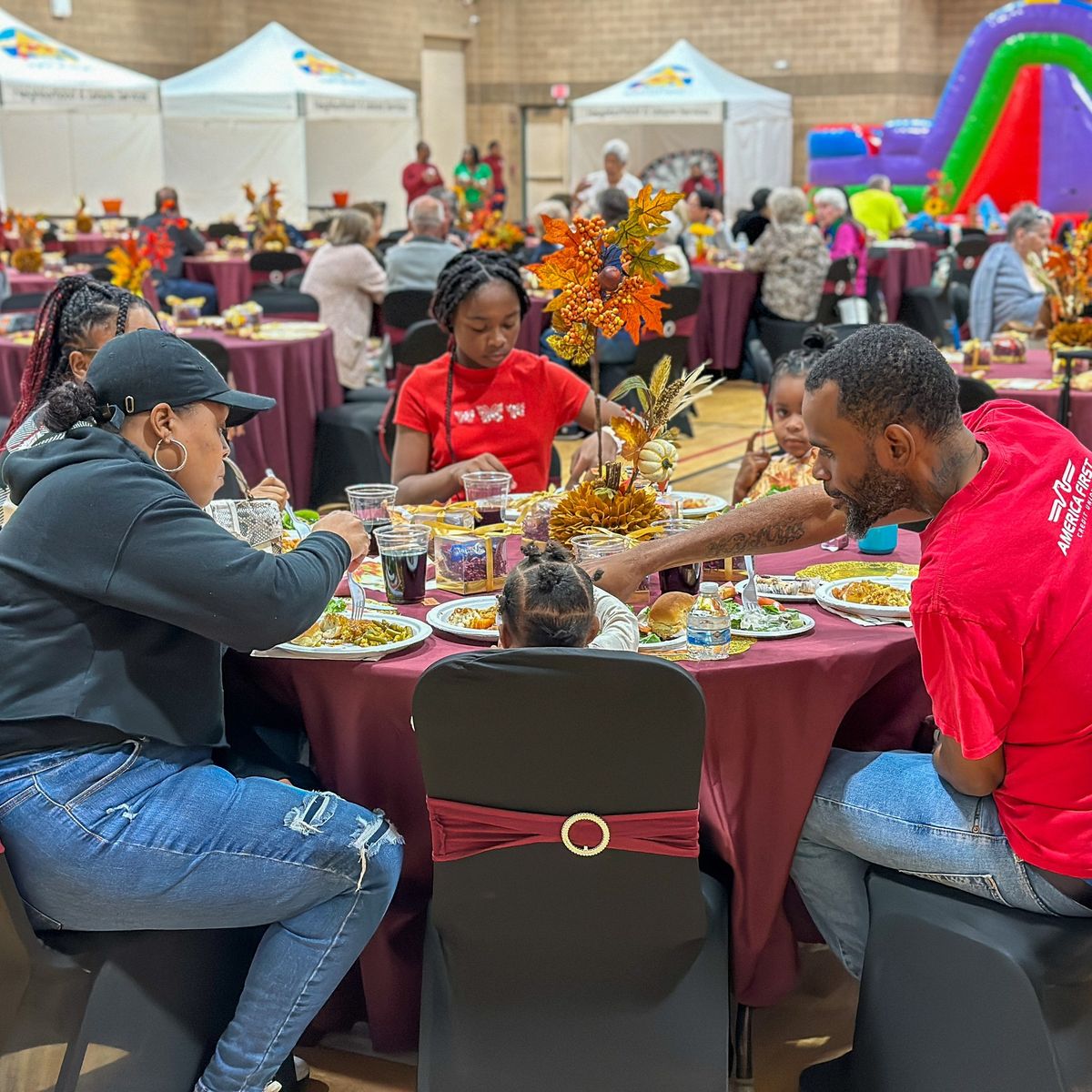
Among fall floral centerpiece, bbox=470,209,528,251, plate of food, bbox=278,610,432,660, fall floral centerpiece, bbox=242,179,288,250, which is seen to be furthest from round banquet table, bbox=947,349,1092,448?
fall floral centerpiece, bbox=242,179,288,250

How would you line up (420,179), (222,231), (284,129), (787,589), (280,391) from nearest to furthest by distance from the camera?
1. (787,589)
2. (280,391)
3. (222,231)
4. (420,179)
5. (284,129)

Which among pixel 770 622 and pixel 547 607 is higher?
pixel 547 607

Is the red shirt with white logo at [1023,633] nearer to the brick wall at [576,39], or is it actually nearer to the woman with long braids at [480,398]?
the woman with long braids at [480,398]

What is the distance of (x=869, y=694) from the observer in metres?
2.39

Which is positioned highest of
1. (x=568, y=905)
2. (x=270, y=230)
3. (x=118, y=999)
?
(x=270, y=230)

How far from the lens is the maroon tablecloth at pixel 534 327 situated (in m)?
8.52

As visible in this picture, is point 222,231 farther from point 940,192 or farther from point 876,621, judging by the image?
point 876,621

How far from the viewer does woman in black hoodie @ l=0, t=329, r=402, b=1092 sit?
6.51 feet

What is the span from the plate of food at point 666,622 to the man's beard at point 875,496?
40 cm

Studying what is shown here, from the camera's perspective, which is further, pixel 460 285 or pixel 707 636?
pixel 460 285

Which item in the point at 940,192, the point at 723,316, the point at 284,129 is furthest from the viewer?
the point at 940,192

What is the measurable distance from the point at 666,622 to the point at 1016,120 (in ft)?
52.8

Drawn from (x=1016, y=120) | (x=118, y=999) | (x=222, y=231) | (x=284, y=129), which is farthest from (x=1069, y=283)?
(x=1016, y=120)

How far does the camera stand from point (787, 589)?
8.49 feet
